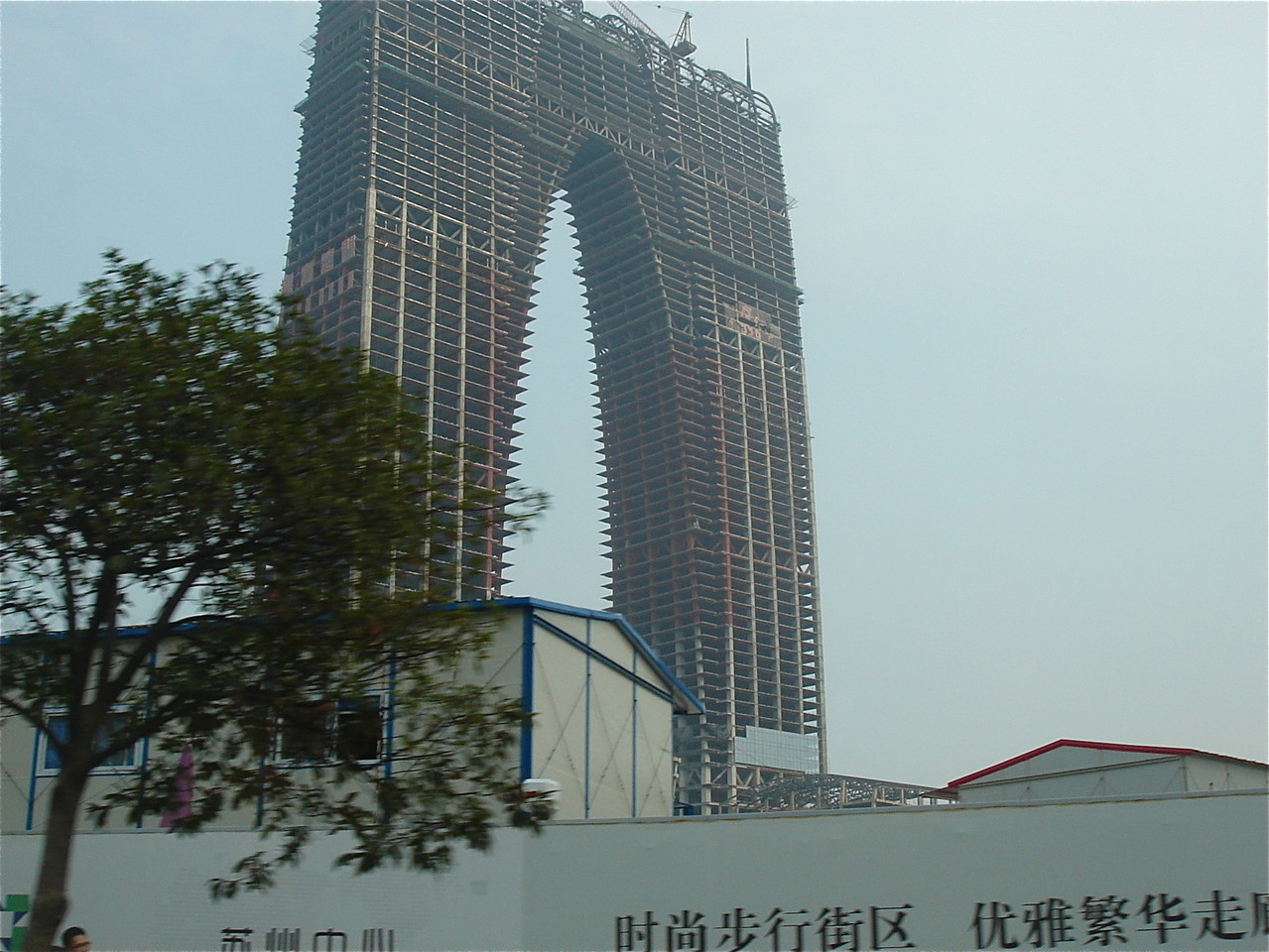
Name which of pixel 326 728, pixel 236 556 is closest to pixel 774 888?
pixel 326 728

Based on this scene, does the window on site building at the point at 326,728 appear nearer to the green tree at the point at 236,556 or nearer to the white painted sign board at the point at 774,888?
the green tree at the point at 236,556

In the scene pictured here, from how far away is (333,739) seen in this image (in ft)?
52.4

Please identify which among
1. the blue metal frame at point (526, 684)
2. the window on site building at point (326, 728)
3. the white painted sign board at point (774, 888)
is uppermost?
the blue metal frame at point (526, 684)

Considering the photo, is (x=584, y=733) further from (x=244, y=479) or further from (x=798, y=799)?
(x=798, y=799)

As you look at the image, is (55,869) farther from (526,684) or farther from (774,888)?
(526,684)

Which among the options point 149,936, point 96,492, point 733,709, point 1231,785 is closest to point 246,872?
point 149,936

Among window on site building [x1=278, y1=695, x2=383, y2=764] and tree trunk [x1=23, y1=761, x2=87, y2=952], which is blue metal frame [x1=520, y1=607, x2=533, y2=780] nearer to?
window on site building [x1=278, y1=695, x2=383, y2=764]

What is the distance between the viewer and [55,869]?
14.4 meters

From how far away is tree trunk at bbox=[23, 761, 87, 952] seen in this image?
14.2m

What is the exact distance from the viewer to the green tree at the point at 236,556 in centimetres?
1513

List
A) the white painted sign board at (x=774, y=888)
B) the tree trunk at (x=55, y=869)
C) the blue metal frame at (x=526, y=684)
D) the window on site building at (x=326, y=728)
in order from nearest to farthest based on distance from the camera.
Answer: the tree trunk at (x=55, y=869), the window on site building at (x=326, y=728), the white painted sign board at (x=774, y=888), the blue metal frame at (x=526, y=684)

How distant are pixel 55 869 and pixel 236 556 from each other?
4136 millimetres

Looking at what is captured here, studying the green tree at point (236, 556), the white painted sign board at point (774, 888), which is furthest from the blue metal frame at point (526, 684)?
the green tree at point (236, 556)

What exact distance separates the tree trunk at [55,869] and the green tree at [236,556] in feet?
0.15
